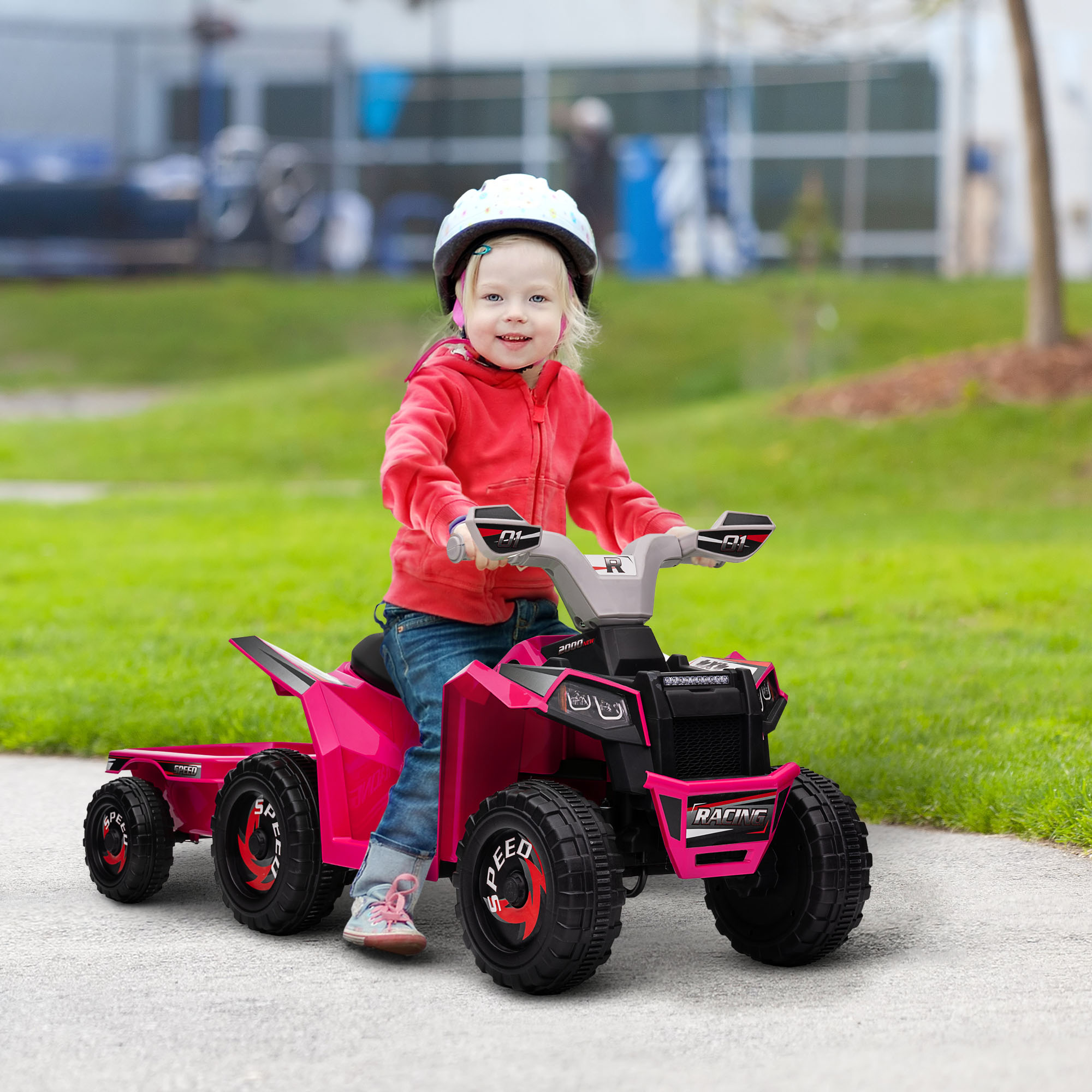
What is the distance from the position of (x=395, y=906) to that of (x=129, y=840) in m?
0.88

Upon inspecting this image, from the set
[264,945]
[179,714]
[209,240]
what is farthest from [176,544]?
→ [209,240]

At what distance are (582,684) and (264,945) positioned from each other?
1.02 metres

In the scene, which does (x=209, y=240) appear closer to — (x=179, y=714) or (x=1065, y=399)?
(x=1065, y=399)

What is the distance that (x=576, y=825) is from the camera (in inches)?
125

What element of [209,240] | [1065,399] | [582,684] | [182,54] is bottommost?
[582,684]

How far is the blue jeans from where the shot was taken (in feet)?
11.5

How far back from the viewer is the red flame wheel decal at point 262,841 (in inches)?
147

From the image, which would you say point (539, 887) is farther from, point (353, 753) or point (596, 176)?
point (596, 176)

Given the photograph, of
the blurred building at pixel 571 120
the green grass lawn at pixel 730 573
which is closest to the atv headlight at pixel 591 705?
the green grass lawn at pixel 730 573

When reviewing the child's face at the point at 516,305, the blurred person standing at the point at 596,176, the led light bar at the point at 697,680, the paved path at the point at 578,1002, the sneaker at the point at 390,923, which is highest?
the blurred person standing at the point at 596,176

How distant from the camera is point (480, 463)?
3.67m

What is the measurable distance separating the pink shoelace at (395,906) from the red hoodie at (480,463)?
22.8 inches

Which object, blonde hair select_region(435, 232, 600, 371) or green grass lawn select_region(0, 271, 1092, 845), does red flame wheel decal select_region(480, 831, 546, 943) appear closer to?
blonde hair select_region(435, 232, 600, 371)

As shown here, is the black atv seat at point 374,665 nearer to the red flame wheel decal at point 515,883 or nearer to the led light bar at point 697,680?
the red flame wheel decal at point 515,883
